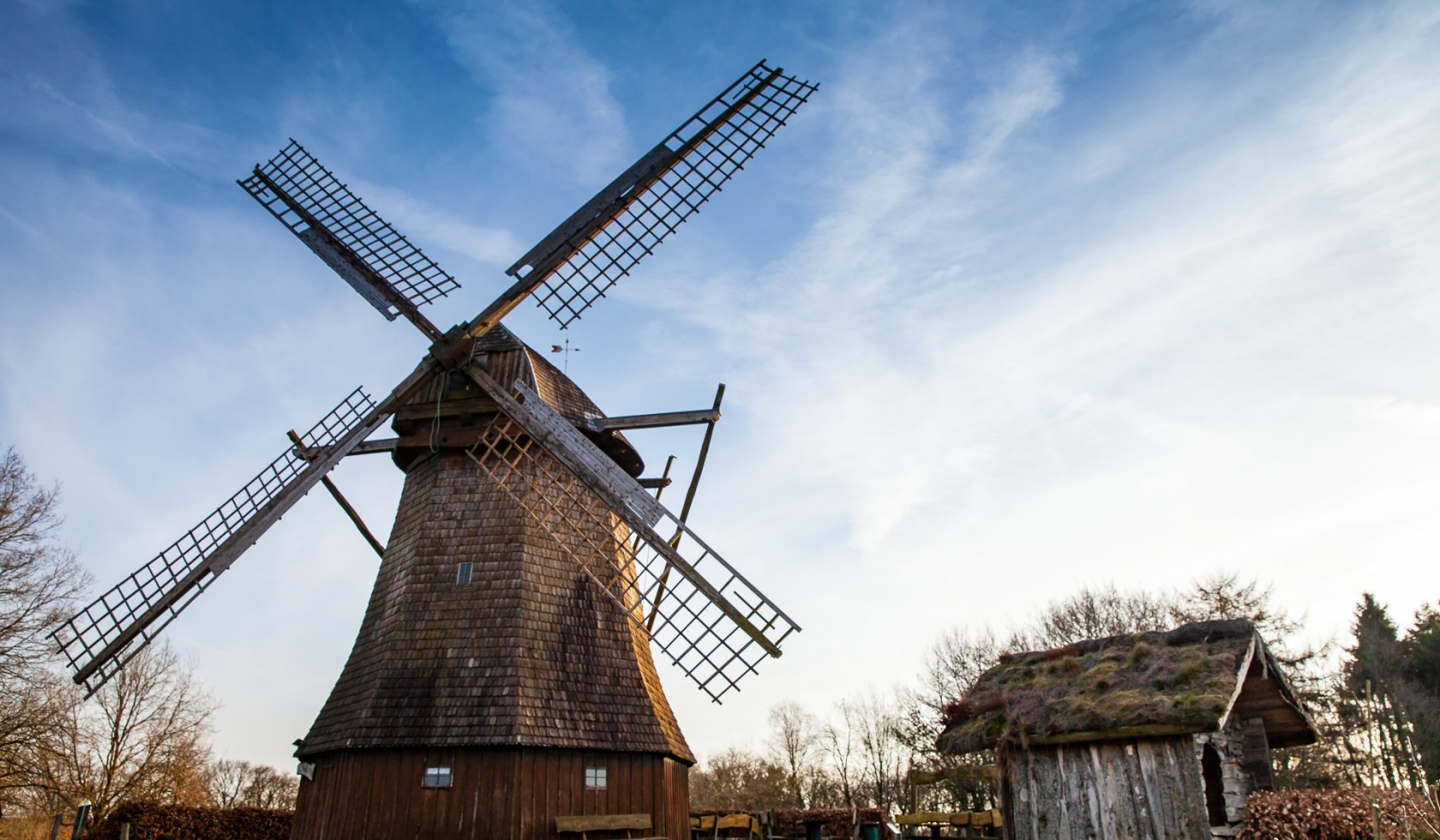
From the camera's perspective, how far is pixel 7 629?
17.3 meters

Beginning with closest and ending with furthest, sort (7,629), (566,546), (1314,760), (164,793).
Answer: (566,546) < (7,629) < (1314,760) < (164,793)

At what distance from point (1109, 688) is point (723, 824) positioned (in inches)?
395

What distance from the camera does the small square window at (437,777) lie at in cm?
1207

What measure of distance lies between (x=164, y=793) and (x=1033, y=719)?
2707cm

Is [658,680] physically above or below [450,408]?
below

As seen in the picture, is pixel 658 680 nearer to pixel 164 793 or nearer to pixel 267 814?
pixel 267 814

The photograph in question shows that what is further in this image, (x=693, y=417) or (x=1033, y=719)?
(x=693, y=417)

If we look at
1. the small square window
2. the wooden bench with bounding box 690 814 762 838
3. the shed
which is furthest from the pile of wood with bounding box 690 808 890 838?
the small square window

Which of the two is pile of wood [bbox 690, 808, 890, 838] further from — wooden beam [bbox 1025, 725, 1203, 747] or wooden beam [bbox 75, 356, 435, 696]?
wooden beam [bbox 75, 356, 435, 696]

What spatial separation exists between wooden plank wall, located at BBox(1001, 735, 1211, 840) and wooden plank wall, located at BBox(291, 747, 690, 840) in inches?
206

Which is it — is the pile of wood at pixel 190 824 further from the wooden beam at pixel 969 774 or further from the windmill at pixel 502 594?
the wooden beam at pixel 969 774

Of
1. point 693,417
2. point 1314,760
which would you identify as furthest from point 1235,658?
point 1314,760

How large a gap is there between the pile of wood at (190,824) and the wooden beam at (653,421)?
490 inches

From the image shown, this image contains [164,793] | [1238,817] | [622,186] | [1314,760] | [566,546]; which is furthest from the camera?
[164,793]
